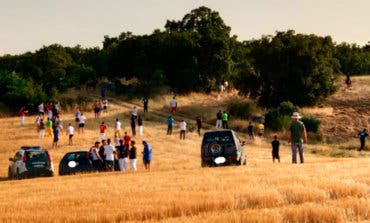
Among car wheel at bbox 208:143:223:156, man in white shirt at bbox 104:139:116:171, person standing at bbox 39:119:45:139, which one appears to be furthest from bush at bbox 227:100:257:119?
car wheel at bbox 208:143:223:156

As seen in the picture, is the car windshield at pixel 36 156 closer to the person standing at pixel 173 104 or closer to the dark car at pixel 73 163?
the dark car at pixel 73 163

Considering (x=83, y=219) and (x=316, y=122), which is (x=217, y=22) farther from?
(x=83, y=219)

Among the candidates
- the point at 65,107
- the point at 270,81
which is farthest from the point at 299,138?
the point at 270,81

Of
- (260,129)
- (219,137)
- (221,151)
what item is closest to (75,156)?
(219,137)

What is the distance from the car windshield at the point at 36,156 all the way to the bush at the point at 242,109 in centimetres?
3912

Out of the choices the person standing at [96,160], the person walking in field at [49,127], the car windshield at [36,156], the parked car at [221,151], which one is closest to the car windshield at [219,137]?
the parked car at [221,151]

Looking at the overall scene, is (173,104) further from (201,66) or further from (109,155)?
(109,155)

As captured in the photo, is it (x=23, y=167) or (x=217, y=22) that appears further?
(x=217, y=22)

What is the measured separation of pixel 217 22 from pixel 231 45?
221 inches

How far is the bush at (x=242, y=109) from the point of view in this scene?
6844 centimetres

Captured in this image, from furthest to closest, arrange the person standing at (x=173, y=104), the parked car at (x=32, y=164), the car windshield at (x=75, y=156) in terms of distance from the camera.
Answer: the person standing at (x=173, y=104)
the car windshield at (x=75, y=156)
the parked car at (x=32, y=164)

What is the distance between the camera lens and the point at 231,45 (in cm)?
8131

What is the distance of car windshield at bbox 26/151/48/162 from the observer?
1206 inches

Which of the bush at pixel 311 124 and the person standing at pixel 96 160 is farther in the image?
the bush at pixel 311 124
